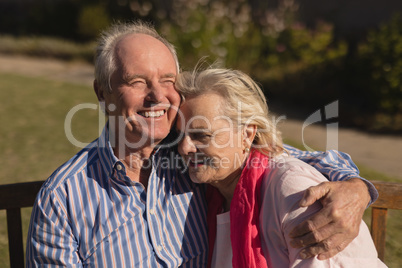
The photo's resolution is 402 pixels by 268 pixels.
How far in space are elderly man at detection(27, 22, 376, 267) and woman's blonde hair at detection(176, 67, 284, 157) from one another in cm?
10

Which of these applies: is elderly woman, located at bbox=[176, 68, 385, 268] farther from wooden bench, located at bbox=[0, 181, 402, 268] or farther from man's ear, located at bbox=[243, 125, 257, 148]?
wooden bench, located at bbox=[0, 181, 402, 268]

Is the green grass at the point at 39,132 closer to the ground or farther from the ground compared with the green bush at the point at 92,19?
closer to the ground

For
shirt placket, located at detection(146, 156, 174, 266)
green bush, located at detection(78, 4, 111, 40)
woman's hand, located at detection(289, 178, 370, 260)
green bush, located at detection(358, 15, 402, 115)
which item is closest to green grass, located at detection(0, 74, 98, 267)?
shirt placket, located at detection(146, 156, 174, 266)

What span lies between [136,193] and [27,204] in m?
0.64

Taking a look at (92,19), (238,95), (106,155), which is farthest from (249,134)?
(92,19)

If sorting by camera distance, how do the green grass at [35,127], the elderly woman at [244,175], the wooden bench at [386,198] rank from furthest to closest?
the green grass at [35,127], the wooden bench at [386,198], the elderly woman at [244,175]

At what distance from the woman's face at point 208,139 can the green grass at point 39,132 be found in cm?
221

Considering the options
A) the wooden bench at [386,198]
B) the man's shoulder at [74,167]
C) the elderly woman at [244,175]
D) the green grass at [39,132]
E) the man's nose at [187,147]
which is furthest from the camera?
the green grass at [39,132]

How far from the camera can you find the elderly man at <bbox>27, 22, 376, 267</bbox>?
2.15m

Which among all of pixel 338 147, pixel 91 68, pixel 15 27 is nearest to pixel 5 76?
pixel 91 68

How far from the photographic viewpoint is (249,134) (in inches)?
97.0

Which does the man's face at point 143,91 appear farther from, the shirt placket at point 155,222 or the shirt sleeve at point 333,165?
the shirt sleeve at point 333,165

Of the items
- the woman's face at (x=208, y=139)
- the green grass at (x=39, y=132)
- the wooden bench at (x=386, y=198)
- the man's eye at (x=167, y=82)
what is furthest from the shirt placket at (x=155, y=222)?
the green grass at (x=39, y=132)

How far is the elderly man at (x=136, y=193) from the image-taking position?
215 cm
